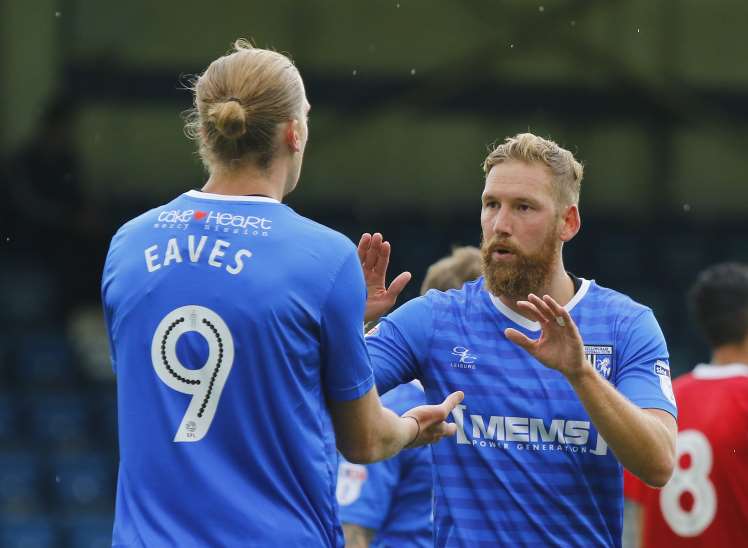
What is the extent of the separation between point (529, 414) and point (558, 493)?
234 mm

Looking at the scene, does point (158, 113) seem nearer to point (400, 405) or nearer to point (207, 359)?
point (400, 405)

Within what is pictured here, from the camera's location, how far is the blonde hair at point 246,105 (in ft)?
10.8

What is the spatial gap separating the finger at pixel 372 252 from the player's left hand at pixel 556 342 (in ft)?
2.05

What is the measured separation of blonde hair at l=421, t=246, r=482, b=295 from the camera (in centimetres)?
540

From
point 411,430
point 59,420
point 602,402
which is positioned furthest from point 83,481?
point 602,402

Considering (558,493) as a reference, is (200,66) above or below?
above

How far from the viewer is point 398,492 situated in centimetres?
541

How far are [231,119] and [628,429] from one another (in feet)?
4.21

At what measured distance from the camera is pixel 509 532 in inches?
155

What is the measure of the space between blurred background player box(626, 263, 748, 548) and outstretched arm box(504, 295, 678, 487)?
6.32 feet

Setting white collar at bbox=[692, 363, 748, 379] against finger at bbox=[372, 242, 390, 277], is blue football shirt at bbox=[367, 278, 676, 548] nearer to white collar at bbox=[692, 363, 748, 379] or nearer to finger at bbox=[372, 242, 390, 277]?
finger at bbox=[372, 242, 390, 277]

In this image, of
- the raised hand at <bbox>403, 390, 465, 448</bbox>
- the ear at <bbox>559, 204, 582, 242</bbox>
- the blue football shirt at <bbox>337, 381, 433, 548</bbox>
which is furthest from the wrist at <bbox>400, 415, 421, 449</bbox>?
the blue football shirt at <bbox>337, 381, 433, 548</bbox>

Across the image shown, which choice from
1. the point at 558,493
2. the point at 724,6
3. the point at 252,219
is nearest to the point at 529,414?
the point at 558,493

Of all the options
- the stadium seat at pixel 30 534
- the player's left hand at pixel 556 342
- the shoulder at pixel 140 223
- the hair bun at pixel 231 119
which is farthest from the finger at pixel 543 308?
the stadium seat at pixel 30 534
